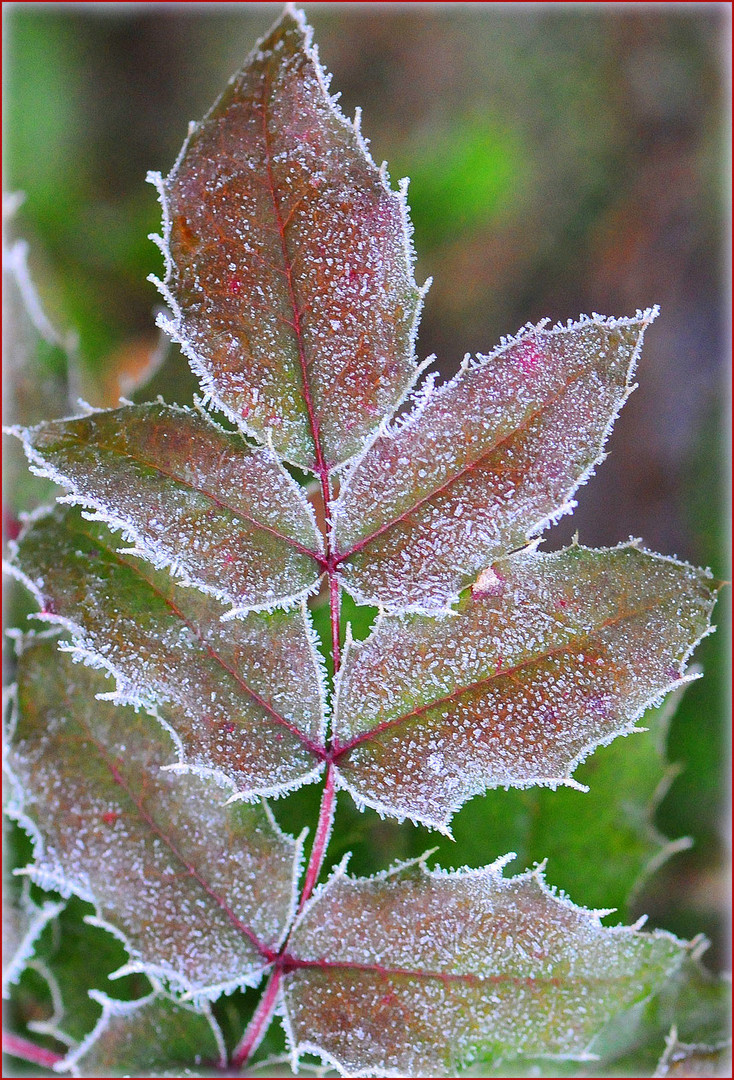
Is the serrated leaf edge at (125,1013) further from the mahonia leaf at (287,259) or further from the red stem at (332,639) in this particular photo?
the mahonia leaf at (287,259)

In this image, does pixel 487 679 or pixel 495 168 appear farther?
pixel 495 168

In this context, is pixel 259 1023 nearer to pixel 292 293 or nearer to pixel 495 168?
pixel 292 293

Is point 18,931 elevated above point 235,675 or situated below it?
below

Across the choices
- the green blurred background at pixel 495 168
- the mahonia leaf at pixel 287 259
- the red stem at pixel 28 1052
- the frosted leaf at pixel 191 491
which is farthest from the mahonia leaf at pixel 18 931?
the green blurred background at pixel 495 168

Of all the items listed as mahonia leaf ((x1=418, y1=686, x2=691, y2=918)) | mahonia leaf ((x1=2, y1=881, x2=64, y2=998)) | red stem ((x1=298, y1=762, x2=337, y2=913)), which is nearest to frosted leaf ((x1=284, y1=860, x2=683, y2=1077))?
red stem ((x1=298, y1=762, x2=337, y2=913))

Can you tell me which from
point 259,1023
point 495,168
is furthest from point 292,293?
point 495,168

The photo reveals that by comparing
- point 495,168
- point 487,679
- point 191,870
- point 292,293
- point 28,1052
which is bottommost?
point 28,1052

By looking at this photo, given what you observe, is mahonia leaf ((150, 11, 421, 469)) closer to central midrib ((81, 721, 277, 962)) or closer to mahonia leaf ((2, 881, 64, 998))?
central midrib ((81, 721, 277, 962))
